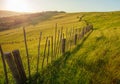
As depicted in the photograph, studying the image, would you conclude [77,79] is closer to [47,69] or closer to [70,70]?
[70,70]

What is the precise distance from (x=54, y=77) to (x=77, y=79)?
1.68 meters

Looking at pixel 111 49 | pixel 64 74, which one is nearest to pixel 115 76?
pixel 64 74

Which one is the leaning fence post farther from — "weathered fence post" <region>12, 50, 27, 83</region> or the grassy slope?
the grassy slope

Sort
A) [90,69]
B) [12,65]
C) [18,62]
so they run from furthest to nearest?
[90,69]
[18,62]
[12,65]

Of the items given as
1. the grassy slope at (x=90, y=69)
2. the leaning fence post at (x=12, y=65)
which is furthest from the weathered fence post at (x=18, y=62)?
the grassy slope at (x=90, y=69)

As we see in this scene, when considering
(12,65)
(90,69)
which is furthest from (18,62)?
(90,69)

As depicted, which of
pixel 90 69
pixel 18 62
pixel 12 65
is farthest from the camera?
pixel 90 69

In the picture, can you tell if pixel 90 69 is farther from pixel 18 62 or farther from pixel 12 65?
pixel 12 65

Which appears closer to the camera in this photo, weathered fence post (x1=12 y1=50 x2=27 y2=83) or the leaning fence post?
the leaning fence post

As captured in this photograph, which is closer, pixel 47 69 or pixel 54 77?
pixel 54 77

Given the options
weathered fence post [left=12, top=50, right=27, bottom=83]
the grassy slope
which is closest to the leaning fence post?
weathered fence post [left=12, top=50, right=27, bottom=83]

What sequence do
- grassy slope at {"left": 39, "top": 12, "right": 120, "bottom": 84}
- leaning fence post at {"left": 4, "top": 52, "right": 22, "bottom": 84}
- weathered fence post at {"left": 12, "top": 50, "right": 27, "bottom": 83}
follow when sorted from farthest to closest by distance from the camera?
grassy slope at {"left": 39, "top": 12, "right": 120, "bottom": 84}, weathered fence post at {"left": 12, "top": 50, "right": 27, "bottom": 83}, leaning fence post at {"left": 4, "top": 52, "right": 22, "bottom": 84}

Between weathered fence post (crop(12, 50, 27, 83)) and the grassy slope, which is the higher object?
weathered fence post (crop(12, 50, 27, 83))

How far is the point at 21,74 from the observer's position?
13.9 meters
